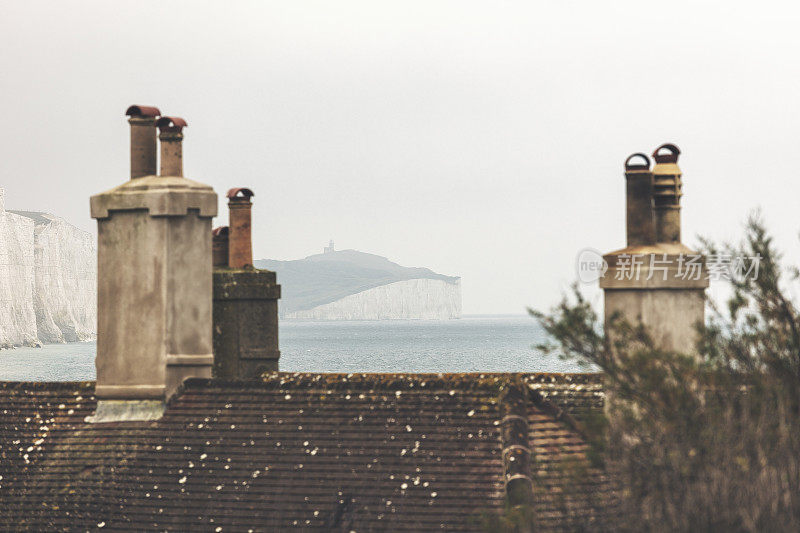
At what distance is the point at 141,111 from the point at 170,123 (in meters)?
0.45

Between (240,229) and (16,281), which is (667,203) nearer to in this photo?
(240,229)

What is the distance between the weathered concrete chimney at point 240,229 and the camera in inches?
758

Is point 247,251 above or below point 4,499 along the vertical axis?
above

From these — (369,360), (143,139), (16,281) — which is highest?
(16,281)

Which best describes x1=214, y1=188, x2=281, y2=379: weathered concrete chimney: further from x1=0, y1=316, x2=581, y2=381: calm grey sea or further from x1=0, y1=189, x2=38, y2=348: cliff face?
x1=0, y1=189, x2=38, y2=348: cliff face

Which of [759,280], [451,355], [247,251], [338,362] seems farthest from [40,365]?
[759,280]

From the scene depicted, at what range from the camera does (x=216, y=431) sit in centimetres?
1485

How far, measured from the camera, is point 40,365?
142 m

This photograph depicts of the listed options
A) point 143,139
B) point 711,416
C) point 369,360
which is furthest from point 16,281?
point 711,416

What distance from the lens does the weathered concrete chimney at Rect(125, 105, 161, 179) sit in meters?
16.7

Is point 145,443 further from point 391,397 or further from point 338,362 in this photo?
point 338,362

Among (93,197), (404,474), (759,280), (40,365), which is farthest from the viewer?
(40,365)

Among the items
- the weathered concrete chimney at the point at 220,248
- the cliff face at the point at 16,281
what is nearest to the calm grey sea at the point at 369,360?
the cliff face at the point at 16,281

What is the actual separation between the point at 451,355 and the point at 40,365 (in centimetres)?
4984
